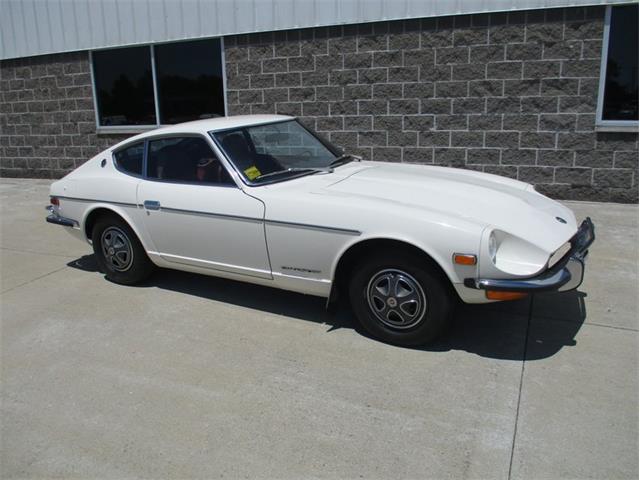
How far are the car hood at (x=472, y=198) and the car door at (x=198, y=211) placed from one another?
66 cm

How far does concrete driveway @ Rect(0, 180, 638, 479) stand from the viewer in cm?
292

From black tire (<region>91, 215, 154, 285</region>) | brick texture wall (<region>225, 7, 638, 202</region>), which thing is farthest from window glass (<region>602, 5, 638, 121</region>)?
black tire (<region>91, 215, 154, 285</region>)

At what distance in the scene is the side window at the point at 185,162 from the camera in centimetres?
468

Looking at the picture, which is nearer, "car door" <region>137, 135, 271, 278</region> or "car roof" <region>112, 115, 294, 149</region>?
"car door" <region>137, 135, 271, 278</region>

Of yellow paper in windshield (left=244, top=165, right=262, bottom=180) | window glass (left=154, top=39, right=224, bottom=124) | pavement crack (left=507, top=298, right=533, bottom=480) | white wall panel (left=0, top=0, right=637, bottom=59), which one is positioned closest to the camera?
pavement crack (left=507, top=298, right=533, bottom=480)

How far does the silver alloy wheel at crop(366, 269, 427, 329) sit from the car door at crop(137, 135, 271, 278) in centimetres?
88

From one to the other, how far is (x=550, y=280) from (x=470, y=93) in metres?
→ 5.09

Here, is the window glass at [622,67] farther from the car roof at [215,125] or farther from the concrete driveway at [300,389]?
the car roof at [215,125]

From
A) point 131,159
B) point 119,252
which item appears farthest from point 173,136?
point 119,252

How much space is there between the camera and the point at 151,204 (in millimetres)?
4895

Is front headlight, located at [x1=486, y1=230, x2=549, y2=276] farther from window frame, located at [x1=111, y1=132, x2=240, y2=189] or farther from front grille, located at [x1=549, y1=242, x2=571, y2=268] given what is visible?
window frame, located at [x1=111, y1=132, x2=240, y2=189]

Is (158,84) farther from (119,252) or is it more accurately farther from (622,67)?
(622,67)

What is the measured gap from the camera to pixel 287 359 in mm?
3938

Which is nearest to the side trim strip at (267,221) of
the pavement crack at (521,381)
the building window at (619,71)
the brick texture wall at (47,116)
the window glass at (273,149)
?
the window glass at (273,149)
